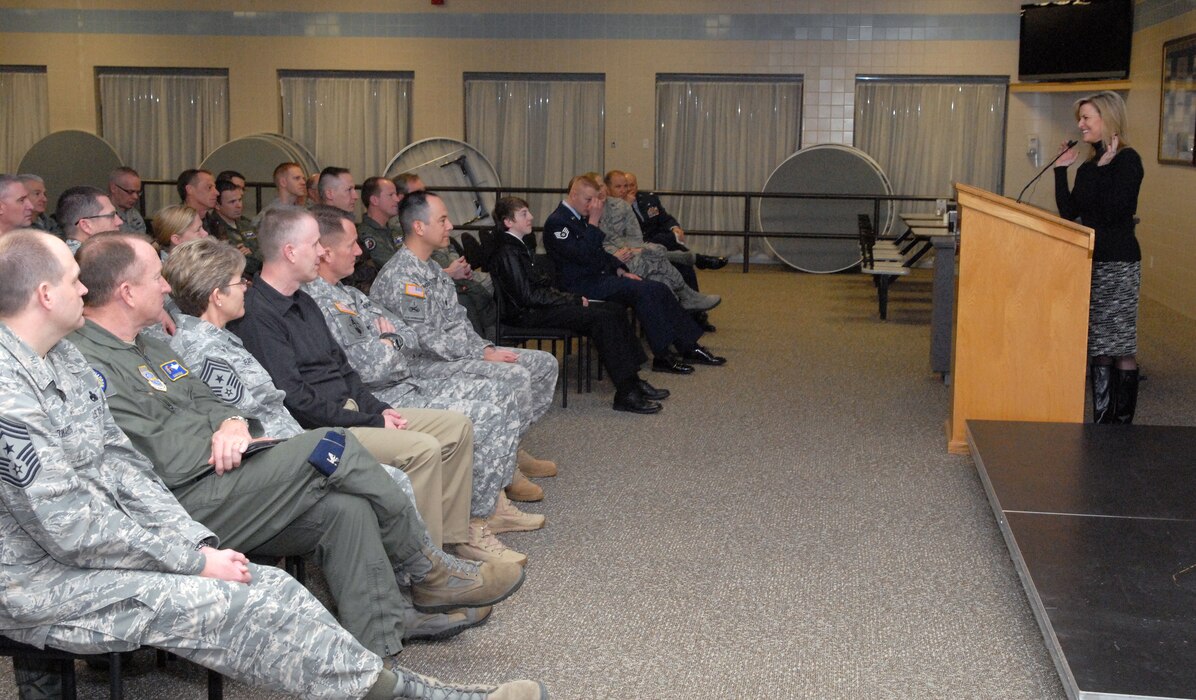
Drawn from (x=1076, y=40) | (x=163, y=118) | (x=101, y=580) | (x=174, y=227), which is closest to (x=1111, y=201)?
(x=174, y=227)

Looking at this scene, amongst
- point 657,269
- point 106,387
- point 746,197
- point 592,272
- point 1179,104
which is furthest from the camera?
point 746,197

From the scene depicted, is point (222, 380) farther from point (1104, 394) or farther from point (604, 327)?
point (1104, 394)

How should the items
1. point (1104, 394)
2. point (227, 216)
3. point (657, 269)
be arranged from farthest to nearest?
1. point (657, 269)
2. point (227, 216)
3. point (1104, 394)

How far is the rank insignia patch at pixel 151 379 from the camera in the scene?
2.57 metres

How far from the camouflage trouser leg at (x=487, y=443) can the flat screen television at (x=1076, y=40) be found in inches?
339

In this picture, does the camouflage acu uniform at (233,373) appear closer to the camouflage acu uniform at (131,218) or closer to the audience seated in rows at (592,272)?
the audience seated in rows at (592,272)

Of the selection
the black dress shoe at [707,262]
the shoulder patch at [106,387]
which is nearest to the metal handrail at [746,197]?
the black dress shoe at [707,262]

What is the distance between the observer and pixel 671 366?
22.1 ft

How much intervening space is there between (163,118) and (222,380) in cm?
1069

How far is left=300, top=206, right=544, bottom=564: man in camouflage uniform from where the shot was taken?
373 centimetres

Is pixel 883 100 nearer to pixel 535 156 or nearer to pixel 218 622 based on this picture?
pixel 535 156

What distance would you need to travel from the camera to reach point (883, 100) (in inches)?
474

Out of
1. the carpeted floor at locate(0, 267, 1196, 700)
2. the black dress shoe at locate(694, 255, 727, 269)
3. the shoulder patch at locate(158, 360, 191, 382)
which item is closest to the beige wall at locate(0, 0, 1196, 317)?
the black dress shoe at locate(694, 255, 727, 269)

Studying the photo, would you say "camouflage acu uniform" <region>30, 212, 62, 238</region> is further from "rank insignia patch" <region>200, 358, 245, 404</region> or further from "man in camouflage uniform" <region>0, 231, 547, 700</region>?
"man in camouflage uniform" <region>0, 231, 547, 700</region>
